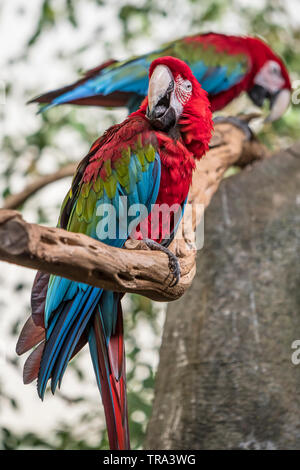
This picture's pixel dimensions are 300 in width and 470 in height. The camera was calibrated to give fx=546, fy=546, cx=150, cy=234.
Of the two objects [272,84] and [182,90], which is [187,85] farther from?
[272,84]

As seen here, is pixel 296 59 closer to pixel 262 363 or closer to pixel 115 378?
pixel 262 363

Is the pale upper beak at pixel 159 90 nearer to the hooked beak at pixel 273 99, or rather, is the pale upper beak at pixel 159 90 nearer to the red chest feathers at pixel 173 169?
the red chest feathers at pixel 173 169

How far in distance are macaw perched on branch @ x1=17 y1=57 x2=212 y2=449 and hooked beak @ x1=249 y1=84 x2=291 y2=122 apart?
1179 millimetres

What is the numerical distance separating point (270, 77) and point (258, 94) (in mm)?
94

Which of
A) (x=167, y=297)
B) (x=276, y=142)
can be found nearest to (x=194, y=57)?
(x=276, y=142)

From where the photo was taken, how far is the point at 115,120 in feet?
7.07

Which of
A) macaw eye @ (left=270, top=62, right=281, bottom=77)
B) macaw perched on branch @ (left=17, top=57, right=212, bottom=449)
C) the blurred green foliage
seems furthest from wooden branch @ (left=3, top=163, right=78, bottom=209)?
macaw eye @ (left=270, top=62, right=281, bottom=77)

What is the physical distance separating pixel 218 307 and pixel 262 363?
0.21 m

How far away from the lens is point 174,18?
2.18 meters

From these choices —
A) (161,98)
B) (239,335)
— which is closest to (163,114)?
(161,98)

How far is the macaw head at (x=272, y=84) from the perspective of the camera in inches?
82.5

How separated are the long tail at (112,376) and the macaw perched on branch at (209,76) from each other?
87cm

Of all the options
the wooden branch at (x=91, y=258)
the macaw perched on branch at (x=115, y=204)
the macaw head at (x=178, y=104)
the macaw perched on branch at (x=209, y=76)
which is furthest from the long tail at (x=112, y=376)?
the macaw perched on branch at (x=209, y=76)

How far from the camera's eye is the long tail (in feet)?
3.37
